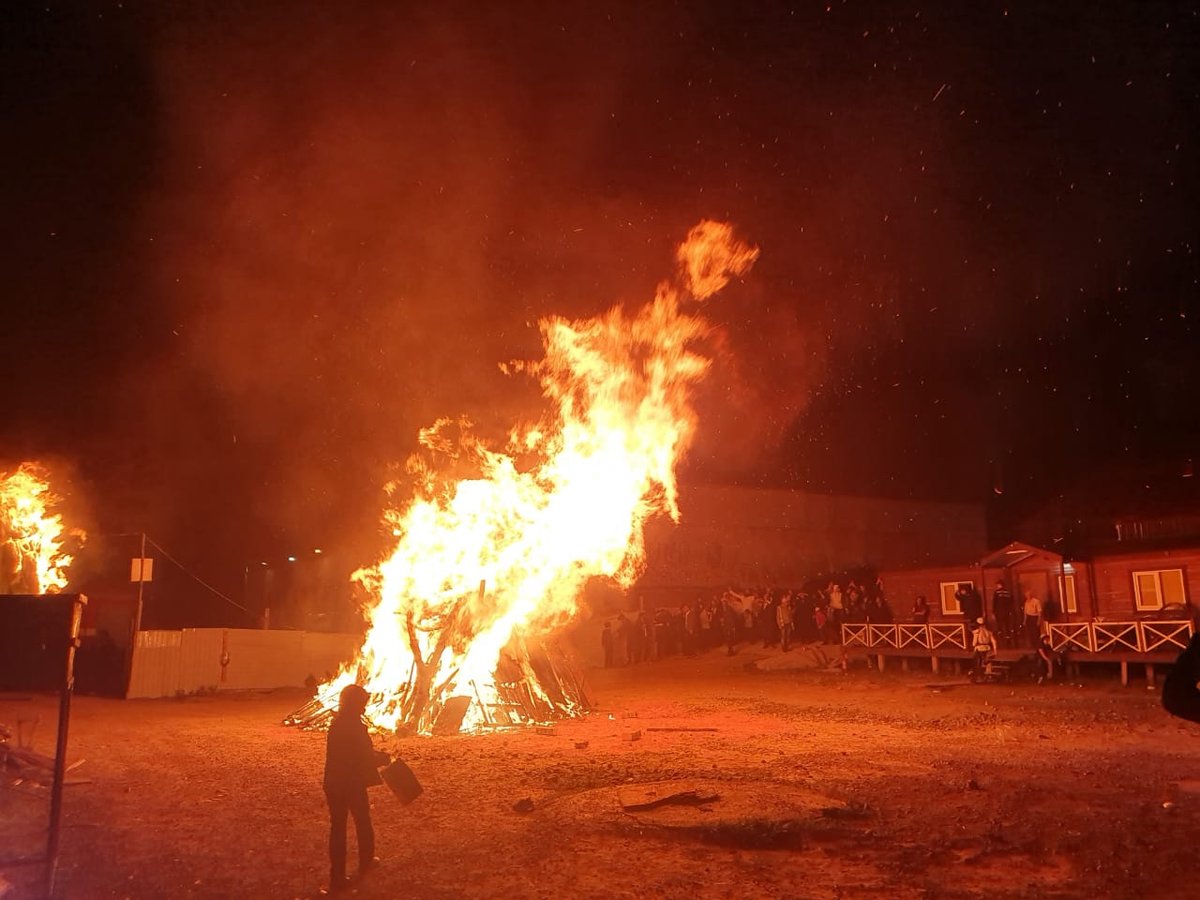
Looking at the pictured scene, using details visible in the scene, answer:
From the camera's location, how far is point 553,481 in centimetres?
2009

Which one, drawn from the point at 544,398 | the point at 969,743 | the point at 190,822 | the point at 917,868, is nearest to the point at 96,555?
the point at 544,398

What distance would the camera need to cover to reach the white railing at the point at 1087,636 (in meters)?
20.7

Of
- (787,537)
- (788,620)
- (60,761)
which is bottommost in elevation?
(60,761)

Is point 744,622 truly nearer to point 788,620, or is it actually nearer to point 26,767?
point 788,620

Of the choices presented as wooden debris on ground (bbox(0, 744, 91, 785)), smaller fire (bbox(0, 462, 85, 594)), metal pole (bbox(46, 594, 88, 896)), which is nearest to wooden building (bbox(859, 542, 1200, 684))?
wooden debris on ground (bbox(0, 744, 91, 785))

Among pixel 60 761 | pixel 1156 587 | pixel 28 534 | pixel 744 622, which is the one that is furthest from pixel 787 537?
pixel 60 761

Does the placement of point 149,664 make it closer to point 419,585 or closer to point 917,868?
point 419,585

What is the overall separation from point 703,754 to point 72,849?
8.32 m

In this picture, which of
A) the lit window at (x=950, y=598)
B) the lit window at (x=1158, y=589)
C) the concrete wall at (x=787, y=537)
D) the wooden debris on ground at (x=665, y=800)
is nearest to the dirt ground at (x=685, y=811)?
the wooden debris on ground at (x=665, y=800)

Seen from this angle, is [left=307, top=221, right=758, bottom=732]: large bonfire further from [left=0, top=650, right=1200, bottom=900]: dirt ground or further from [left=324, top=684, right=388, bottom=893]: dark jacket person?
[left=324, top=684, right=388, bottom=893]: dark jacket person

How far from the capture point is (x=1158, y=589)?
24250mm

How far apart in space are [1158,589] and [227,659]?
26409 mm

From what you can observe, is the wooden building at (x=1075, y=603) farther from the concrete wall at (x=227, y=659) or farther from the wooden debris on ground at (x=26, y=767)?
the wooden debris on ground at (x=26, y=767)

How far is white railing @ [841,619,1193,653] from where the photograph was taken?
816 inches
